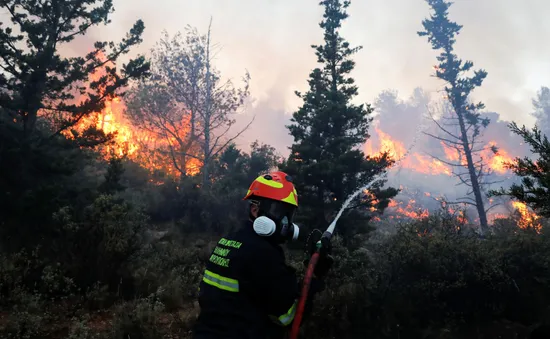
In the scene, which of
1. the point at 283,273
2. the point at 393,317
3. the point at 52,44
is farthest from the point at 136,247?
the point at 52,44

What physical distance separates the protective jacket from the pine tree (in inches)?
387

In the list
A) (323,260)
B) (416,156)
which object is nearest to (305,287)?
(323,260)

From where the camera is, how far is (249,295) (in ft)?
7.98


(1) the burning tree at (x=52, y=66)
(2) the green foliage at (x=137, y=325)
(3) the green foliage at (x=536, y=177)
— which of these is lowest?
(2) the green foliage at (x=137, y=325)

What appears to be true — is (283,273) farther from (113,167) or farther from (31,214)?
(113,167)

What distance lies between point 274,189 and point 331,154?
1098cm

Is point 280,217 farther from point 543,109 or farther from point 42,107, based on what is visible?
point 543,109

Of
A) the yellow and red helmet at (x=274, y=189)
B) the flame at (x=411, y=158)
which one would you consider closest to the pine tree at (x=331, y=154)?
the yellow and red helmet at (x=274, y=189)

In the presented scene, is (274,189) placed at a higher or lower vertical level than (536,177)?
lower

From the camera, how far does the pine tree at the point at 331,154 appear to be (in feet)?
41.2

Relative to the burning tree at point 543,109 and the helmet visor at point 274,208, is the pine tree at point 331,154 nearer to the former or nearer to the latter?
the helmet visor at point 274,208

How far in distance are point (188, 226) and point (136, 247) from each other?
779cm

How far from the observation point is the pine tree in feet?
41.2

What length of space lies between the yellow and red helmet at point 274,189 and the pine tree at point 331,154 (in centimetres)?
944
